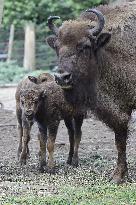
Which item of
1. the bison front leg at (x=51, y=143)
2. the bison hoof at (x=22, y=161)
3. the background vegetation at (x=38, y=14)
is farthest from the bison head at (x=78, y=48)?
the background vegetation at (x=38, y=14)

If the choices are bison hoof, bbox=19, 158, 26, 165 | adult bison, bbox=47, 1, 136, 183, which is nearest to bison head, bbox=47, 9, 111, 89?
adult bison, bbox=47, 1, 136, 183

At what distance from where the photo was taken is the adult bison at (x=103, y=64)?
10055 millimetres

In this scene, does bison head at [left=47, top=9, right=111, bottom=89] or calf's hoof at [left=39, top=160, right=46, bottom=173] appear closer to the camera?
bison head at [left=47, top=9, right=111, bottom=89]

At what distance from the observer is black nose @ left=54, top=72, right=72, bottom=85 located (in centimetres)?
967

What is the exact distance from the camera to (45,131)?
11.8 meters

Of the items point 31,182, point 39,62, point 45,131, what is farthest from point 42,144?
point 39,62

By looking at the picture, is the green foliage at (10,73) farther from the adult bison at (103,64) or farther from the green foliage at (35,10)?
the adult bison at (103,64)

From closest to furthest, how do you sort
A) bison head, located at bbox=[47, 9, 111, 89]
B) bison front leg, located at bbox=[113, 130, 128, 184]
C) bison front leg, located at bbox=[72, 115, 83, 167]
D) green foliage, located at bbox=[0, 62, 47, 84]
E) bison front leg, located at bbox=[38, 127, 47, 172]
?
bison head, located at bbox=[47, 9, 111, 89] → bison front leg, located at bbox=[113, 130, 128, 184] → bison front leg, located at bbox=[38, 127, 47, 172] → bison front leg, located at bbox=[72, 115, 83, 167] → green foliage, located at bbox=[0, 62, 47, 84]

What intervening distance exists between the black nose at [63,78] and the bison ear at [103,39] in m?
0.75

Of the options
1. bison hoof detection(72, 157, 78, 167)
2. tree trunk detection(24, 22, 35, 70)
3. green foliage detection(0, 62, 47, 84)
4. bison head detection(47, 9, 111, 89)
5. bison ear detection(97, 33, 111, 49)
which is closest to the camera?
bison head detection(47, 9, 111, 89)

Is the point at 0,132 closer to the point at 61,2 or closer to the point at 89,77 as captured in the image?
the point at 89,77

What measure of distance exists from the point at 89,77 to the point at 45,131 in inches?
71.4

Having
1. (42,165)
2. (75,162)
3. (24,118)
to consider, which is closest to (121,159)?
Answer: (42,165)

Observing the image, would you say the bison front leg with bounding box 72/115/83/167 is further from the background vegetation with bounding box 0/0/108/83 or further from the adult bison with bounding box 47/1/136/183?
the background vegetation with bounding box 0/0/108/83
